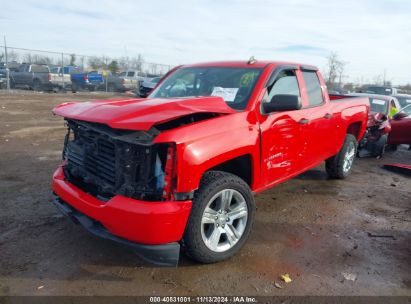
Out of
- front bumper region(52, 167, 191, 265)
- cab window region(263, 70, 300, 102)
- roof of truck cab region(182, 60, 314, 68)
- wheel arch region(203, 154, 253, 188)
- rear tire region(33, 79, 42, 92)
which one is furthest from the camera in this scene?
rear tire region(33, 79, 42, 92)

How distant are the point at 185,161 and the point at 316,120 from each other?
2.57m

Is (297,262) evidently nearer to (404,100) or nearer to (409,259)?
(409,259)

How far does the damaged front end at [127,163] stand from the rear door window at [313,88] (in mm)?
2688

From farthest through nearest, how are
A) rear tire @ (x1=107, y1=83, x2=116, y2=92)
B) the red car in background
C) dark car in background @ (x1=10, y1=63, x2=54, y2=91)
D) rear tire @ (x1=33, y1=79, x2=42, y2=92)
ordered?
rear tire @ (x1=107, y1=83, x2=116, y2=92), rear tire @ (x1=33, y1=79, x2=42, y2=92), dark car in background @ (x1=10, y1=63, x2=54, y2=91), the red car in background

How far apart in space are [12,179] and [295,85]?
14.5 ft

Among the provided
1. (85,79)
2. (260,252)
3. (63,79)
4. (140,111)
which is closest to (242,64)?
(140,111)

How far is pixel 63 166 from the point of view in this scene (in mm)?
3961

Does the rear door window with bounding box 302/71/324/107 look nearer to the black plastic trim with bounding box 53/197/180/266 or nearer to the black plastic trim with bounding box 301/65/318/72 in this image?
the black plastic trim with bounding box 301/65/318/72

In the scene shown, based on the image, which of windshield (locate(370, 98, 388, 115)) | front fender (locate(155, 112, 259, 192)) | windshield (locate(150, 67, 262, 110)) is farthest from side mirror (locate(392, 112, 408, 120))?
front fender (locate(155, 112, 259, 192))

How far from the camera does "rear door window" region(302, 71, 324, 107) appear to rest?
4980mm

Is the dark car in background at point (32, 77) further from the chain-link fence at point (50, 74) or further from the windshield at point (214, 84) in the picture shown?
the windshield at point (214, 84)

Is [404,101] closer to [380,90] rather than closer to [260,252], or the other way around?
[380,90]

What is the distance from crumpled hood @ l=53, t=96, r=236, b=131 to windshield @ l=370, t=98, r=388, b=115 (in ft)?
24.9

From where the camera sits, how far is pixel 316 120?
486 cm
